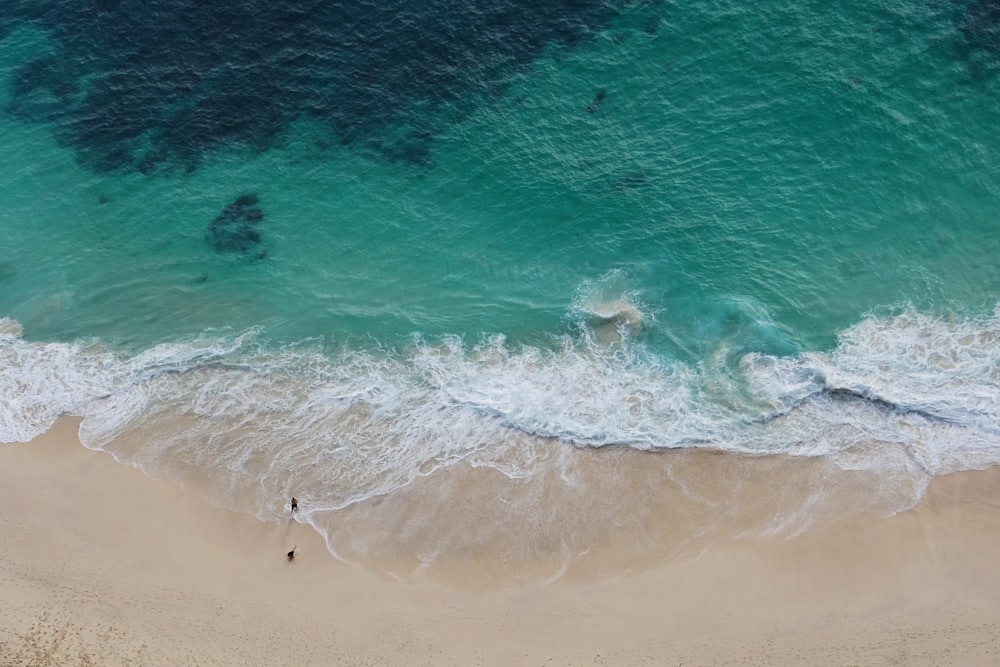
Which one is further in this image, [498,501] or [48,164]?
[48,164]

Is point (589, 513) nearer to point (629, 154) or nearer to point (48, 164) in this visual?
point (629, 154)

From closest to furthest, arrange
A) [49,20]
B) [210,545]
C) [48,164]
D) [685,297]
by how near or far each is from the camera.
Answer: [210,545]
[685,297]
[48,164]
[49,20]

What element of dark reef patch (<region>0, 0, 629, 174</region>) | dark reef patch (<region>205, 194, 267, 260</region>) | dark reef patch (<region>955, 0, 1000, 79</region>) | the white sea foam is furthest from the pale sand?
dark reef patch (<region>955, 0, 1000, 79</region>)

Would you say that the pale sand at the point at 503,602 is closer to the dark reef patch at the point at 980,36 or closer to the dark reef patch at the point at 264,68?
the dark reef patch at the point at 264,68

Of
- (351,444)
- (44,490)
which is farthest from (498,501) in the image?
(44,490)

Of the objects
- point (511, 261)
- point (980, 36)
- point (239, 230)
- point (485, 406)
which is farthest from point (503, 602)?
point (980, 36)

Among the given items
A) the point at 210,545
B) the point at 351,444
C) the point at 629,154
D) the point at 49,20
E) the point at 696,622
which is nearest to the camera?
the point at 696,622

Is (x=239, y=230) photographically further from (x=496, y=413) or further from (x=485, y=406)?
(x=496, y=413)
